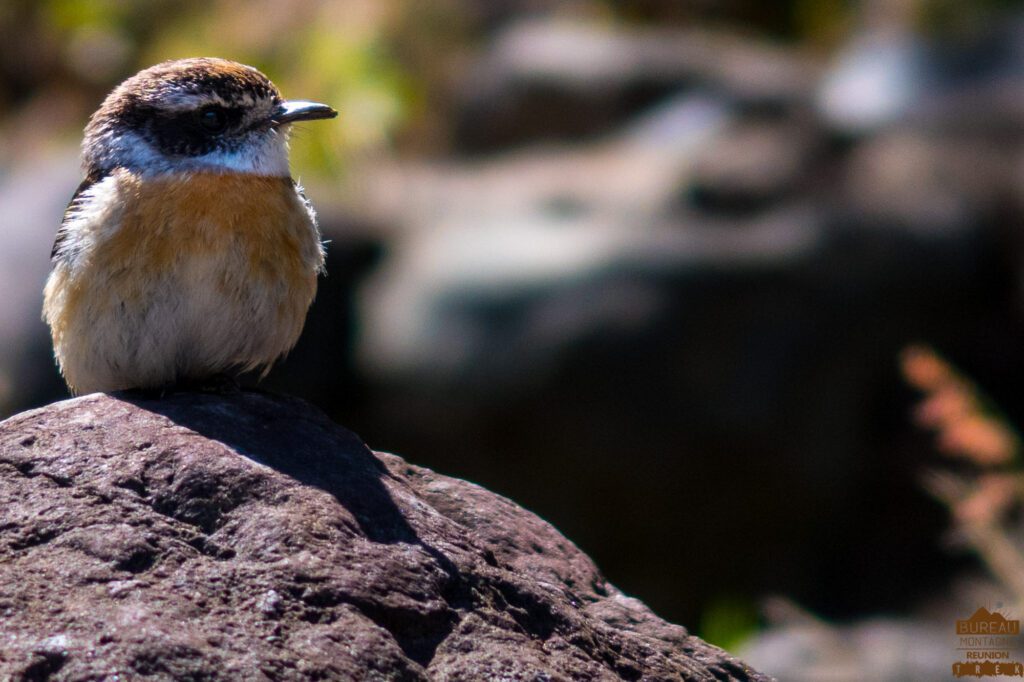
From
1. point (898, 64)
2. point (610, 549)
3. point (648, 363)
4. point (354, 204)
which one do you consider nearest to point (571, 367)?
point (648, 363)

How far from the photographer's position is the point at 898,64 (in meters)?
16.8

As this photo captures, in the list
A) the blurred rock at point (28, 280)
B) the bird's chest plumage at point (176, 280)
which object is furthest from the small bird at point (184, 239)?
the blurred rock at point (28, 280)

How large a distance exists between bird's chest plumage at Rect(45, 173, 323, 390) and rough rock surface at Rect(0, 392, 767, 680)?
1.47 ft

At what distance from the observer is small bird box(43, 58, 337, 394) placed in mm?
5312

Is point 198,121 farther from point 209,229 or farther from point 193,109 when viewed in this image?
point 209,229

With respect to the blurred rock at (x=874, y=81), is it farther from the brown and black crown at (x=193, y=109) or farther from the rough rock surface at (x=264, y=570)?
the rough rock surface at (x=264, y=570)

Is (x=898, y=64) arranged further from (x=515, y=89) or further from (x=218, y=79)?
(x=218, y=79)

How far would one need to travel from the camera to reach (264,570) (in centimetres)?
406

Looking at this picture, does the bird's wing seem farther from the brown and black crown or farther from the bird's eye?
the bird's eye

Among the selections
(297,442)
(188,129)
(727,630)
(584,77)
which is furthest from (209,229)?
(584,77)

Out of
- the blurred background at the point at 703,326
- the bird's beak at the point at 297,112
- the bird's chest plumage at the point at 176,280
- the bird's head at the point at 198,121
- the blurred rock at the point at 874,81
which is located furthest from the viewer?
the blurred rock at the point at 874,81

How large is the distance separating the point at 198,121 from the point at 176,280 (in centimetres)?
86

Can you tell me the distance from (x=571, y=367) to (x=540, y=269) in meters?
1.21
